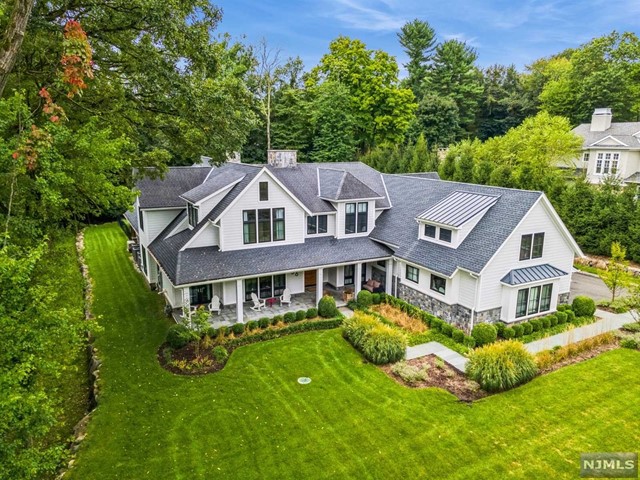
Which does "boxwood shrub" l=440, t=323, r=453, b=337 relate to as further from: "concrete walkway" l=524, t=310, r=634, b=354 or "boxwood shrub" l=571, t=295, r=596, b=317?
"boxwood shrub" l=571, t=295, r=596, b=317

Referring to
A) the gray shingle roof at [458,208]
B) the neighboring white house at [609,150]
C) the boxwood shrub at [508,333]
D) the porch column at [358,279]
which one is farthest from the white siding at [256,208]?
the neighboring white house at [609,150]

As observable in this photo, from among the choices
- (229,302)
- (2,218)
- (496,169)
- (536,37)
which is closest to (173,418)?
(2,218)

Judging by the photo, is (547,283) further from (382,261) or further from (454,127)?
(454,127)

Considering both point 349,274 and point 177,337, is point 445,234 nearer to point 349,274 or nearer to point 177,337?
point 349,274

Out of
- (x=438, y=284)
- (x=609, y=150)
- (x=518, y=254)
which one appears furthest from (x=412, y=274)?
(x=609, y=150)

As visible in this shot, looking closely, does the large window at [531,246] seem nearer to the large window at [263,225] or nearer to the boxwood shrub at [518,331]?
the boxwood shrub at [518,331]

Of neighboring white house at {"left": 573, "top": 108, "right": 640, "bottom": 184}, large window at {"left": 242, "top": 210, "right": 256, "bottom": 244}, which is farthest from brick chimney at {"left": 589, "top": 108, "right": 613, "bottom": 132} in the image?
large window at {"left": 242, "top": 210, "right": 256, "bottom": 244}
